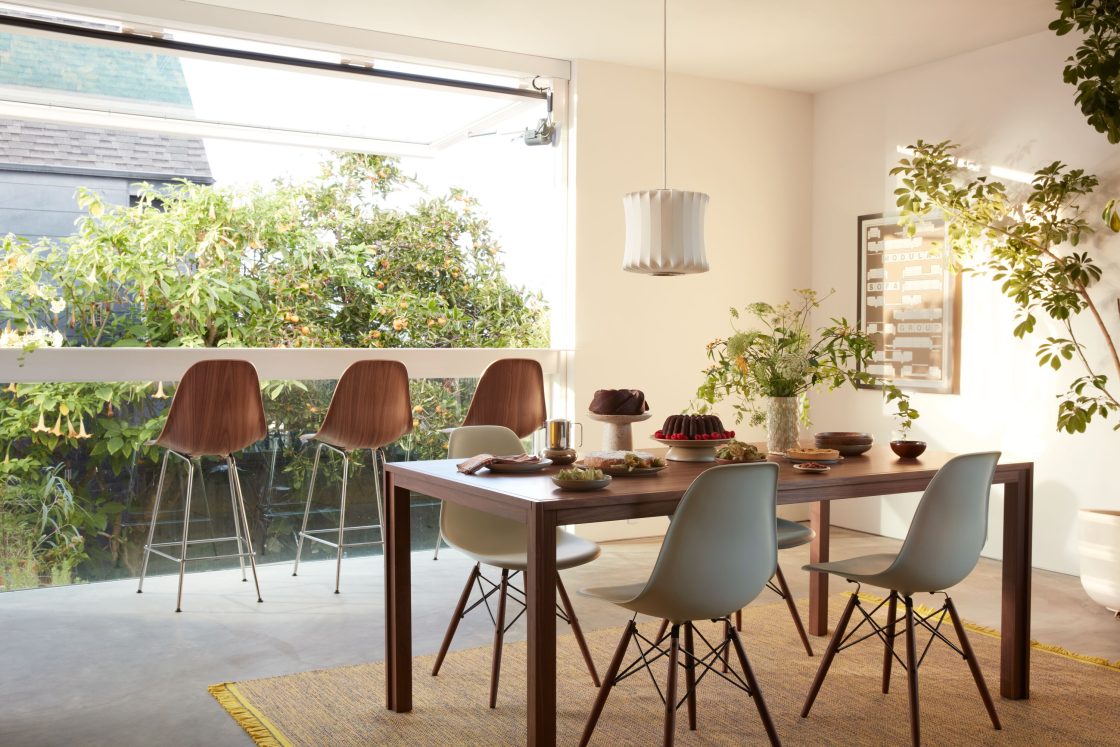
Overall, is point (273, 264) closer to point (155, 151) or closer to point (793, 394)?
point (155, 151)

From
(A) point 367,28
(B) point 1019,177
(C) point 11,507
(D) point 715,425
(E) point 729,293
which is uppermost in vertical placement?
(A) point 367,28

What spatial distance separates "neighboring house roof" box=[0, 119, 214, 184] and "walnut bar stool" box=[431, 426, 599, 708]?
2.66 m

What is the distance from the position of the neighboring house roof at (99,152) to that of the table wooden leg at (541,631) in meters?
3.67

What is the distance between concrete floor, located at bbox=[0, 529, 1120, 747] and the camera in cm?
314

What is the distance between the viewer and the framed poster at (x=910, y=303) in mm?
5691

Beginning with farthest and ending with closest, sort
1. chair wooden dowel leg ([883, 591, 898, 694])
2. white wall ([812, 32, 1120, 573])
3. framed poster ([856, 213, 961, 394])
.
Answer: framed poster ([856, 213, 961, 394]) → white wall ([812, 32, 1120, 573]) → chair wooden dowel leg ([883, 591, 898, 694])

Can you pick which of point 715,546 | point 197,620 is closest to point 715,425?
point 715,546

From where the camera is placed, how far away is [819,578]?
3986 mm

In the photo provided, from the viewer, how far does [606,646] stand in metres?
3.83

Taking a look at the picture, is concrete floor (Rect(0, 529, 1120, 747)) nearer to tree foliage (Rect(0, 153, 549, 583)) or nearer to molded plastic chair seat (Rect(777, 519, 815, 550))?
tree foliage (Rect(0, 153, 549, 583))

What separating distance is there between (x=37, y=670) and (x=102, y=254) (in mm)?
2175

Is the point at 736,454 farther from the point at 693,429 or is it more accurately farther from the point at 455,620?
the point at 455,620

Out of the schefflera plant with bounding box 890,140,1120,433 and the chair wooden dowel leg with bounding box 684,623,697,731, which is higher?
the schefflera plant with bounding box 890,140,1120,433

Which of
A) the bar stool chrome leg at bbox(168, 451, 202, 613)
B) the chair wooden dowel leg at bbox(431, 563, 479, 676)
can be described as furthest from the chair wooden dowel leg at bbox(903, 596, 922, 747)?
the bar stool chrome leg at bbox(168, 451, 202, 613)
